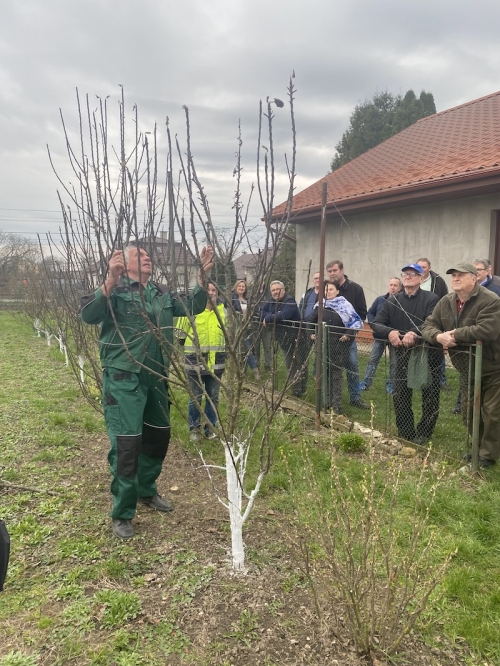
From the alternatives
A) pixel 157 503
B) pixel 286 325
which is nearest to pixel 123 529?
pixel 157 503

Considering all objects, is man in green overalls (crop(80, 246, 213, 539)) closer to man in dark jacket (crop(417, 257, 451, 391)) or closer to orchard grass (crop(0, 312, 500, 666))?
orchard grass (crop(0, 312, 500, 666))

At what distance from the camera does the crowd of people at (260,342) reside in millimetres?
2971

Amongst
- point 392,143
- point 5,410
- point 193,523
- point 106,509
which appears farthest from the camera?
point 392,143

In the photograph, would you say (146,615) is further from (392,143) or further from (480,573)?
(392,143)

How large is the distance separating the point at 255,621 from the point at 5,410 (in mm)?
5484

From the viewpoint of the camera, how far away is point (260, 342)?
15.5ft

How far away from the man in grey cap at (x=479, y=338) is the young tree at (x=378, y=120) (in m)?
22.7

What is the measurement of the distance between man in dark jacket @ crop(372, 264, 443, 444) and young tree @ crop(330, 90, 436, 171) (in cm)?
2188

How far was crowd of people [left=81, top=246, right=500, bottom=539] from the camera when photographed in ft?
9.75

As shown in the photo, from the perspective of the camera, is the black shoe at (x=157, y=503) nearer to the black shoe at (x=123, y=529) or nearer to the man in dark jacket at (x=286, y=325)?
the black shoe at (x=123, y=529)

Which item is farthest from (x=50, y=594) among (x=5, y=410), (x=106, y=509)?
(x=5, y=410)

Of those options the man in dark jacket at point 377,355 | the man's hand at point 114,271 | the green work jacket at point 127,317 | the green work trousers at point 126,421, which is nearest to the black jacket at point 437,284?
the man in dark jacket at point 377,355

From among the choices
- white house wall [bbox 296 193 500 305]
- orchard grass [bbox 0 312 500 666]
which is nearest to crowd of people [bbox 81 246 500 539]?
orchard grass [bbox 0 312 500 666]

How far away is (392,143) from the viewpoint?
12688mm
